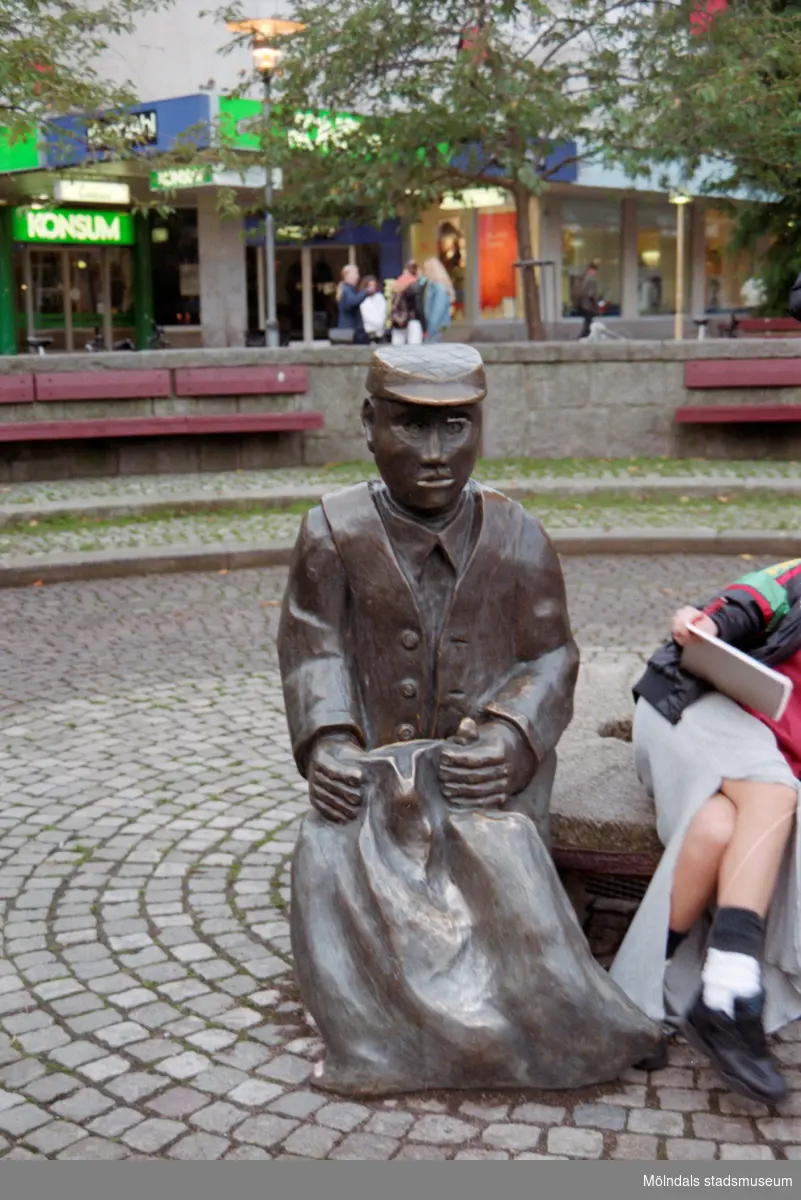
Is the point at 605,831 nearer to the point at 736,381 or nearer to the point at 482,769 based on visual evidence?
the point at 482,769

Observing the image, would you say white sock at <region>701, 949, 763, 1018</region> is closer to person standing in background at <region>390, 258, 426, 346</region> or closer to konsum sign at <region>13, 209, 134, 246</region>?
person standing in background at <region>390, 258, 426, 346</region>

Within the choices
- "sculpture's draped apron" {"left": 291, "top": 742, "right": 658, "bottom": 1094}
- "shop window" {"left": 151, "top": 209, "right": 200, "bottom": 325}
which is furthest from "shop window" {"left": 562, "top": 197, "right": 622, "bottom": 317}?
"sculpture's draped apron" {"left": 291, "top": 742, "right": 658, "bottom": 1094}

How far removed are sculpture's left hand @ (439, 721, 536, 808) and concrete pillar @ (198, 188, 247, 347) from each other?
936 inches

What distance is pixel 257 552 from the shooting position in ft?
31.7

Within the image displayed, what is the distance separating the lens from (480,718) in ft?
11.6

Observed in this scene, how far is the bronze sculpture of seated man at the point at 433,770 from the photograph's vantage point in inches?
123

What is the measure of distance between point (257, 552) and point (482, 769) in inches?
255

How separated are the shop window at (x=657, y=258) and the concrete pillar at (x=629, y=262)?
24 cm

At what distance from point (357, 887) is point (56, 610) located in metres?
5.70

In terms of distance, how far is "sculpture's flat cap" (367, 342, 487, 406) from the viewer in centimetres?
331

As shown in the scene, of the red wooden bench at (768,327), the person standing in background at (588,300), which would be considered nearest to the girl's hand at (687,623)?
the red wooden bench at (768,327)

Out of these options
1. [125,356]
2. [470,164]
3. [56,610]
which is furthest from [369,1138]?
[470,164]

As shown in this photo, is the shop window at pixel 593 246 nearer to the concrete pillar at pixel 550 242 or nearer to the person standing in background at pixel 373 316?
the concrete pillar at pixel 550 242

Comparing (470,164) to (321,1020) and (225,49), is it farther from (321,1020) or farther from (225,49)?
(321,1020)
